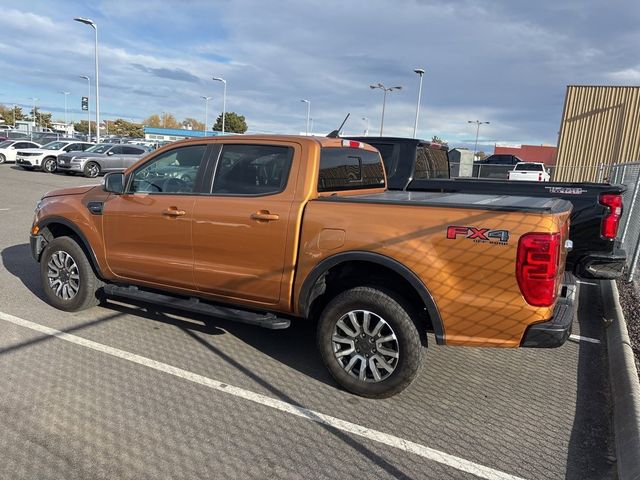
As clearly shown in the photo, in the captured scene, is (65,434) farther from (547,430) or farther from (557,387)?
(557,387)

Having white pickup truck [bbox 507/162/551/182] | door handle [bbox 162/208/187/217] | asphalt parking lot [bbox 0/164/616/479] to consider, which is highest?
white pickup truck [bbox 507/162/551/182]

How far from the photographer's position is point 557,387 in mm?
3885

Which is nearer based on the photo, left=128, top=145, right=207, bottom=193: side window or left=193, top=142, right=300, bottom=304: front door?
left=193, top=142, right=300, bottom=304: front door

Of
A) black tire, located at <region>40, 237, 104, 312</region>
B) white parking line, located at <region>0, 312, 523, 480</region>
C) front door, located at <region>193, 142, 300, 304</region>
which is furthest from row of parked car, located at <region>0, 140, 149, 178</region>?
front door, located at <region>193, 142, 300, 304</region>

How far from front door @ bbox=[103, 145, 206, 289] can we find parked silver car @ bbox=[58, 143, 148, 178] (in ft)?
64.2

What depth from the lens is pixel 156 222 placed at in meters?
4.39

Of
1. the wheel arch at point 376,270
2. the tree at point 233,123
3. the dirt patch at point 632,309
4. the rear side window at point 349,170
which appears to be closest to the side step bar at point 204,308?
the wheel arch at point 376,270

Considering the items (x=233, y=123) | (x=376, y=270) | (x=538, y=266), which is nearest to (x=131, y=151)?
(x=376, y=270)

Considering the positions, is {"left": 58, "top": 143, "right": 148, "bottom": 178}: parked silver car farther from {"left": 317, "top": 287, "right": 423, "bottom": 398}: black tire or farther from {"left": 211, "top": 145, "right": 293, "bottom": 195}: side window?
{"left": 317, "top": 287, "right": 423, "bottom": 398}: black tire

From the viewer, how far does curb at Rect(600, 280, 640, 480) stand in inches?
109

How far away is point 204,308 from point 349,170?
180 centimetres

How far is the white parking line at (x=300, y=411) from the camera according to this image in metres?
2.84

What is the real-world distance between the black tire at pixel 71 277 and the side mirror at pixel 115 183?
2.48ft

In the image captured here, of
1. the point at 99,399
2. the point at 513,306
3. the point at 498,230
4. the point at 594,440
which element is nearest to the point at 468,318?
the point at 513,306
